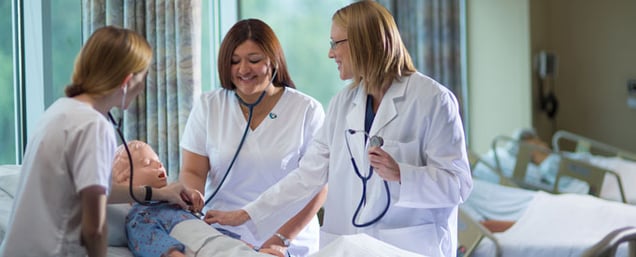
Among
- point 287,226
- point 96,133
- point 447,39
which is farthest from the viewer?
point 447,39

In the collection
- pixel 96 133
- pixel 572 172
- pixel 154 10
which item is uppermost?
pixel 154 10

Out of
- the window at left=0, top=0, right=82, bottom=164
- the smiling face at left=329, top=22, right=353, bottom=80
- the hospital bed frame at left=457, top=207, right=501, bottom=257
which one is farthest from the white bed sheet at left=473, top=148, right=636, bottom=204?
the window at left=0, top=0, right=82, bottom=164

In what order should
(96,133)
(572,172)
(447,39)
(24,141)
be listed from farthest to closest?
1. (447,39)
2. (572,172)
3. (24,141)
4. (96,133)

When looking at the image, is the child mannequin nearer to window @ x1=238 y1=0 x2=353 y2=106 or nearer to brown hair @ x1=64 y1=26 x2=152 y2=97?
brown hair @ x1=64 y1=26 x2=152 y2=97

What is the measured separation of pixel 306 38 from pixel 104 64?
12.2 ft

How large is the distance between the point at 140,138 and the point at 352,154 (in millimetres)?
1292

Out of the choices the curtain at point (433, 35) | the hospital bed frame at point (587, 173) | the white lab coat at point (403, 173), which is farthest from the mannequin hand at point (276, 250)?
the curtain at point (433, 35)

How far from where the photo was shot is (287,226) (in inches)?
108

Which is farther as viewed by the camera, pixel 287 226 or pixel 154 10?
pixel 154 10

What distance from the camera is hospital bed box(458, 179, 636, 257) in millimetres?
3980

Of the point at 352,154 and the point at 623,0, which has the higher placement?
the point at 623,0

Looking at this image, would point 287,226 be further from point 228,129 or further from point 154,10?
point 154,10

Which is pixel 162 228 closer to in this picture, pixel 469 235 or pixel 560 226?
pixel 469 235

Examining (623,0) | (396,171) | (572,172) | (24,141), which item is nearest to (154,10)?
(24,141)
